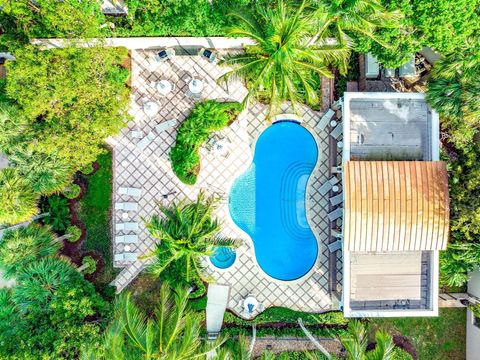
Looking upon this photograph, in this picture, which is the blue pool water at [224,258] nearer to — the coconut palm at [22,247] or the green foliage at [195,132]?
the green foliage at [195,132]

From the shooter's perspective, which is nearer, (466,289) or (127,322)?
(127,322)

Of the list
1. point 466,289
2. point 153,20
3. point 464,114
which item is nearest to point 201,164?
point 153,20

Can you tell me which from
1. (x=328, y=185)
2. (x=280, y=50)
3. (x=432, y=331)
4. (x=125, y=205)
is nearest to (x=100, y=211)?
(x=125, y=205)

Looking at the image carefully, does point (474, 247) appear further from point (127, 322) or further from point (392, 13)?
point (127, 322)

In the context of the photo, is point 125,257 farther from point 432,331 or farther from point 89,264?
point 432,331

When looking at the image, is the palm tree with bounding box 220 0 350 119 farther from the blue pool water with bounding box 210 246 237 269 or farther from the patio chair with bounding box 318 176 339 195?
the blue pool water with bounding box 210 246 237 269

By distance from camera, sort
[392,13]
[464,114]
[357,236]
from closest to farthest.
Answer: [392,13] → [464,114] → [357,236]
